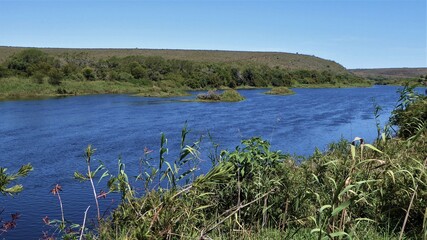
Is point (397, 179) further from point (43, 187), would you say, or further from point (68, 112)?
point (68, 112)

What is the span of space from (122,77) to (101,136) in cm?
4563

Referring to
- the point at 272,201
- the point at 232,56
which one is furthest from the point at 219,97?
the point at 232,56

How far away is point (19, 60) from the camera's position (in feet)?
220

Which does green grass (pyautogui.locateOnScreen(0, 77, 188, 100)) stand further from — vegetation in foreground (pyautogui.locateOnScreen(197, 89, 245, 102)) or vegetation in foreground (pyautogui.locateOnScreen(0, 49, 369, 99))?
vegetation in foreground (pyautogui.locateOnScreen(197, 89, 245, 102))

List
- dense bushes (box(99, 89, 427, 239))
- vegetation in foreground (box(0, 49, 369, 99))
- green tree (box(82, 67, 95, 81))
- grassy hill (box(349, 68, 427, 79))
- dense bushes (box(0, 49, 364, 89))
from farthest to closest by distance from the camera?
grassy hill (box(349, 68, 427, 79)), green tree (box(82, 67, 95, 81)), dense bushes (box(0, 49, 364, 89)), vegetation in foreground (box(0, 49, 369, 99)), dense bushes (box(99, 89, 427, 239))

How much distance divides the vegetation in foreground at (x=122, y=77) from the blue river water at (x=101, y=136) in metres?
17.8

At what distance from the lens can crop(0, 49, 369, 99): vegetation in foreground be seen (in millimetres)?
54613

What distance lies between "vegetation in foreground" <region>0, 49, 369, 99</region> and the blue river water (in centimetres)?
1776

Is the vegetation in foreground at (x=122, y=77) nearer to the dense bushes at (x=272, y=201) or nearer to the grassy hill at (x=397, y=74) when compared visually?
the dense bushes at (x=272, y=201)

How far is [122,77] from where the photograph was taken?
219ft

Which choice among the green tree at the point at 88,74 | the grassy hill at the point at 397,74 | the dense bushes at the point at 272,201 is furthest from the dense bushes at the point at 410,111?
the grassy hill at the point at 397,74

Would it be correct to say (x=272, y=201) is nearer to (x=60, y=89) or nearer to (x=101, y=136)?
(x=101, y=136)

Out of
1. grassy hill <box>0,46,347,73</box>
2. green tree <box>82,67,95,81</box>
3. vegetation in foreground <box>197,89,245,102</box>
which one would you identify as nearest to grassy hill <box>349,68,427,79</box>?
grassy hill <box>0,46,347,73</box>

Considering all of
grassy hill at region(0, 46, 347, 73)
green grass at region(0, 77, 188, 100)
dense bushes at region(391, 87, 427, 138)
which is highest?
dense bushes at region(391, 87, 427, 138)
